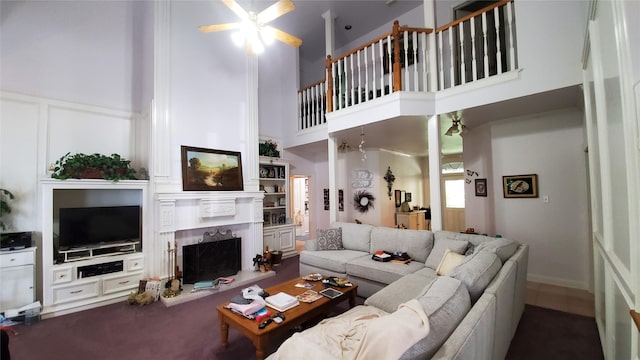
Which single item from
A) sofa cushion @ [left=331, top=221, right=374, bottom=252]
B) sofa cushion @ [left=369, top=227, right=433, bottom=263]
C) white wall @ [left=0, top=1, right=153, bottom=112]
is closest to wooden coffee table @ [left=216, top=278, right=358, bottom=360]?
sofa cushion @ [left=369, top=227, right=433, bottom=263]

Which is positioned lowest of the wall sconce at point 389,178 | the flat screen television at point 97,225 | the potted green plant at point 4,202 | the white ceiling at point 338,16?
the flat screen television at point 97,225

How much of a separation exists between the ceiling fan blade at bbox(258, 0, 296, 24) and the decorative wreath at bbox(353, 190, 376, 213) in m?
4.61

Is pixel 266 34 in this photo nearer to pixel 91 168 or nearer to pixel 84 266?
pixel 91 168

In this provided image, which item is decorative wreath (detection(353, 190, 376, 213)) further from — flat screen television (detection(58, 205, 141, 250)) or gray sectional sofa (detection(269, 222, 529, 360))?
flat screen television (detection(58, 205, 141, 250))

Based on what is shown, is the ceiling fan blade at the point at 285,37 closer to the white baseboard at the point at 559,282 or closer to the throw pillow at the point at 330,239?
the throw pillow at the point at 330,239

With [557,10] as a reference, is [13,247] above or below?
below

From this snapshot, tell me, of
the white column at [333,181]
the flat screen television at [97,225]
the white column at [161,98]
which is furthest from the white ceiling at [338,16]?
the flat screen television at [97,225]

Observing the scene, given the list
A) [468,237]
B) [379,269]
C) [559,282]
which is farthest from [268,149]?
[559,282]

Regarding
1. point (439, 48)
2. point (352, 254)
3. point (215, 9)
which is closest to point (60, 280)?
point (352, 254)

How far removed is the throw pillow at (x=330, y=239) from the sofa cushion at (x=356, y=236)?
92 millimetres

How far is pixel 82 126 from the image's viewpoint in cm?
400

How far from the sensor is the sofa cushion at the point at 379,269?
3.16 m

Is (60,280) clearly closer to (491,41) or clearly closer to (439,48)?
(439,48)

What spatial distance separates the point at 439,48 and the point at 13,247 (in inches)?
243
